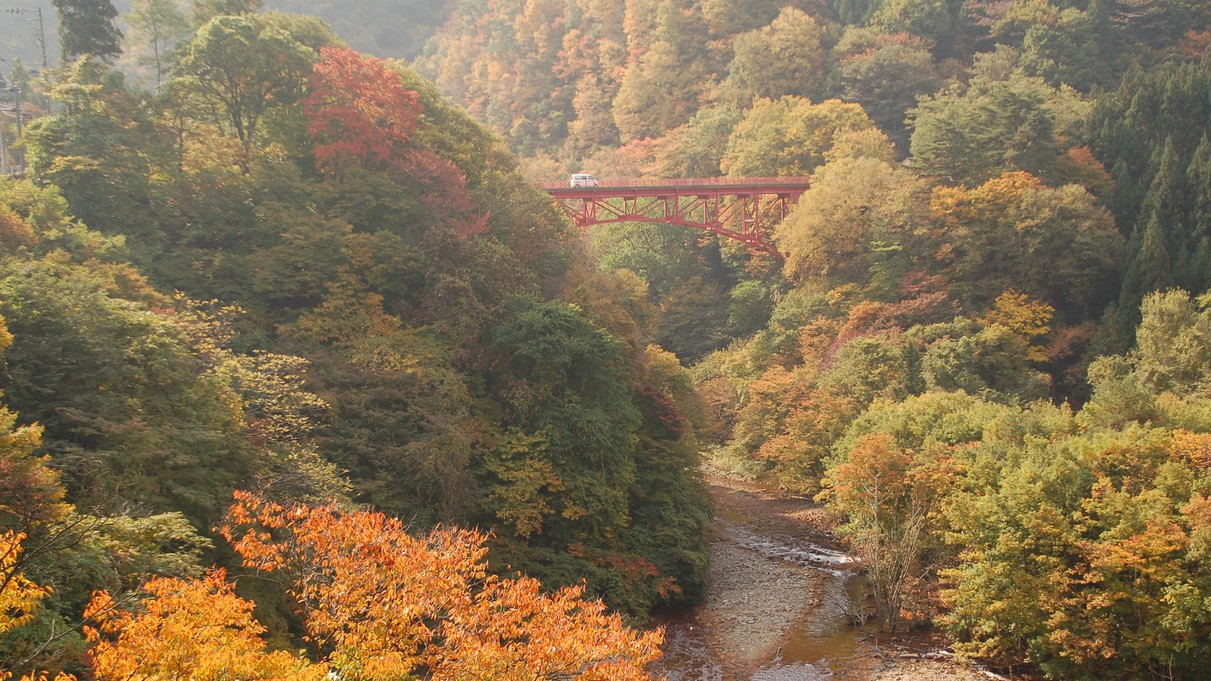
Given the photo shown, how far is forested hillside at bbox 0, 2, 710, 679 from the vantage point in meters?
9.82

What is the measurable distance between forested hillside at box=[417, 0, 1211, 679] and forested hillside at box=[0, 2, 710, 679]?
6679 mm

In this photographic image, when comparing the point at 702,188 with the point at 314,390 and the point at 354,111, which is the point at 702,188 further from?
the point at 314,390

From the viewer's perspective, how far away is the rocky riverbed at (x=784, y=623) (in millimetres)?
18016

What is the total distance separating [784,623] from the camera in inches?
817

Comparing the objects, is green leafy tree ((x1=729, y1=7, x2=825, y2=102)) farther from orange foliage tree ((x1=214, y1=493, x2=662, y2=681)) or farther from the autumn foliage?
orange foliage tree ((x1=214, y1=493, x2=662, y2=681))

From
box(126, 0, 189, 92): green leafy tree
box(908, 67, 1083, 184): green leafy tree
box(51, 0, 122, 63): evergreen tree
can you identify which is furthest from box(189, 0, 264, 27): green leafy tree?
box(908, 67, 1083, 184): green leafy tree

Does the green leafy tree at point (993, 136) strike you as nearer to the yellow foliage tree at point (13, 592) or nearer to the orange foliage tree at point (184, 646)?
the orange foliage tree at point (184, 646)

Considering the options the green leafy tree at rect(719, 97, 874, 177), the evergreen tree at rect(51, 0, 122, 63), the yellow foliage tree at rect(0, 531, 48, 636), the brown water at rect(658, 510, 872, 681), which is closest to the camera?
the yellow foliage tree at rect(0, 531, 48, 636)

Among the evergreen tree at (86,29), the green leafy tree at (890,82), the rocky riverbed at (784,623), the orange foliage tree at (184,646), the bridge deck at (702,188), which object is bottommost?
the rocky riverbed at (784,623)

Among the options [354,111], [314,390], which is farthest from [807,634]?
[354,111]

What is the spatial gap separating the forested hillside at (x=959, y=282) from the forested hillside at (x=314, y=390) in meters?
6.68

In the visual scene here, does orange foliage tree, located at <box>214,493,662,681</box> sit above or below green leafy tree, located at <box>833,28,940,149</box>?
below

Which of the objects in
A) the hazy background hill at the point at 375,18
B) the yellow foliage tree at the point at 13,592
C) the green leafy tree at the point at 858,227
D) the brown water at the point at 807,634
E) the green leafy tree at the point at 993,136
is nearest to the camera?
the yellow foliage tree at the point at 13,592

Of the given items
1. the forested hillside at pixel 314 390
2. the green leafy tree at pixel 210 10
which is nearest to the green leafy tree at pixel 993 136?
the forested hillside at pixel 314 390
